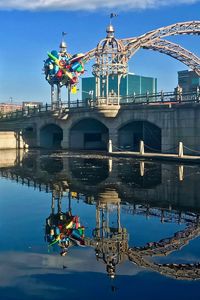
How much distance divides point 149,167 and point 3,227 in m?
21.5

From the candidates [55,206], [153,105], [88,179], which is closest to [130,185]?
[88,179]

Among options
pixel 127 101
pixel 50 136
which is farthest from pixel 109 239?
pixel 50 136

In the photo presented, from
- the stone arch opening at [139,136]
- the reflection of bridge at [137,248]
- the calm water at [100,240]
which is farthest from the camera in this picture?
the stone arch opening at [139,136]

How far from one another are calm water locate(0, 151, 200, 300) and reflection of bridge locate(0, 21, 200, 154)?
71.8ft

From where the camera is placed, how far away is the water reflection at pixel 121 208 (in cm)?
1194

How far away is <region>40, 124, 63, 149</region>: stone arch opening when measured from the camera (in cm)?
7331

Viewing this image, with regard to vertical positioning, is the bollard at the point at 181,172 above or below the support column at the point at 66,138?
below

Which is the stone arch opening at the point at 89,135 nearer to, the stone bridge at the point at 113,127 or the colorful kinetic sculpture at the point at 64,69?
the stone bridge at the point at 113,127

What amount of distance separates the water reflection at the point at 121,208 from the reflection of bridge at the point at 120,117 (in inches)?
527

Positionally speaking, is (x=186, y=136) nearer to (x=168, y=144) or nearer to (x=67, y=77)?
(x=168, y=144)

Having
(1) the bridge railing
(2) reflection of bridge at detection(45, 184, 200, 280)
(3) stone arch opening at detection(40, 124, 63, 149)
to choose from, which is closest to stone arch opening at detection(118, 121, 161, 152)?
(1) the bridge railing

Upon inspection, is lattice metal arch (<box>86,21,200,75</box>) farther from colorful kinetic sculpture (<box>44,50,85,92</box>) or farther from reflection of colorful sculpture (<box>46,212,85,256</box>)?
reflection of colorful sculpture (<box>46,212,85,256</box>)

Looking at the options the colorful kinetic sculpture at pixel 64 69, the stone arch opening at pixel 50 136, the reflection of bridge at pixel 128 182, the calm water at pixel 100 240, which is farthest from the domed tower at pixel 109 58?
the calm water at pixel 100 240

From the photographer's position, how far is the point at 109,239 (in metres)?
13.6
